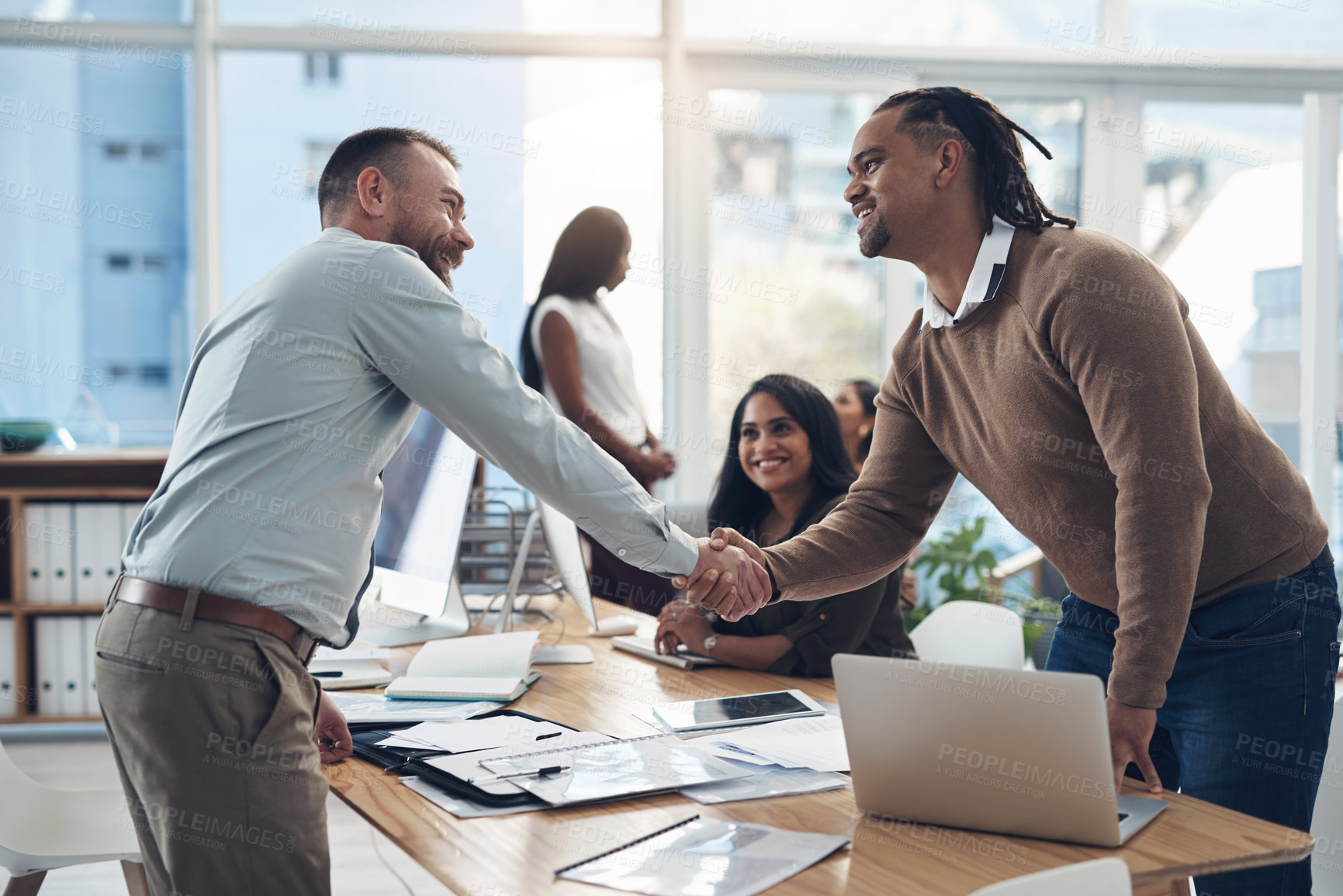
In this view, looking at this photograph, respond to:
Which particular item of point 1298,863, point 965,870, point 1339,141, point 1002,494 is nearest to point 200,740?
point 965,870

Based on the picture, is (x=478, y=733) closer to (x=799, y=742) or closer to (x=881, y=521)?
(x=799, y=742)

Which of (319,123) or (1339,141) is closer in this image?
(319,123)

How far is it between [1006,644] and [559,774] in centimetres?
151

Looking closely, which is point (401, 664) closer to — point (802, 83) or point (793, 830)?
point (793, 830)

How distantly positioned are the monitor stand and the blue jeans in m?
1.56

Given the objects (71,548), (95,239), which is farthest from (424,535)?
(95,239)

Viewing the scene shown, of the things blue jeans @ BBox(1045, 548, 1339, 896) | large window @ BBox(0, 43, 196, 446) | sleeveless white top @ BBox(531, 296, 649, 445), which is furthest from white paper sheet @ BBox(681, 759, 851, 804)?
large window @ BBox(0, 43, 196, 446)

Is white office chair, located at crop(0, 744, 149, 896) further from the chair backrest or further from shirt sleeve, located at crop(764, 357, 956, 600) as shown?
shirt sleeve, located at crop(764, 357, 956, 600)

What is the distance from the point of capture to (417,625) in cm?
263

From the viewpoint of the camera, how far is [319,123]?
4.82 metres

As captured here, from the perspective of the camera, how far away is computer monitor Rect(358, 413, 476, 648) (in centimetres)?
239

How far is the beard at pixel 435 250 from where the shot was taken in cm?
170

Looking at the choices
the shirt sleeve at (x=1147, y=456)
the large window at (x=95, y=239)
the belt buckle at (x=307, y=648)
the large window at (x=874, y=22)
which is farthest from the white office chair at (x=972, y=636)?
the large window at (x=95, y=239)

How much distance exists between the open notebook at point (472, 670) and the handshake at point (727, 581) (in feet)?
1.11
